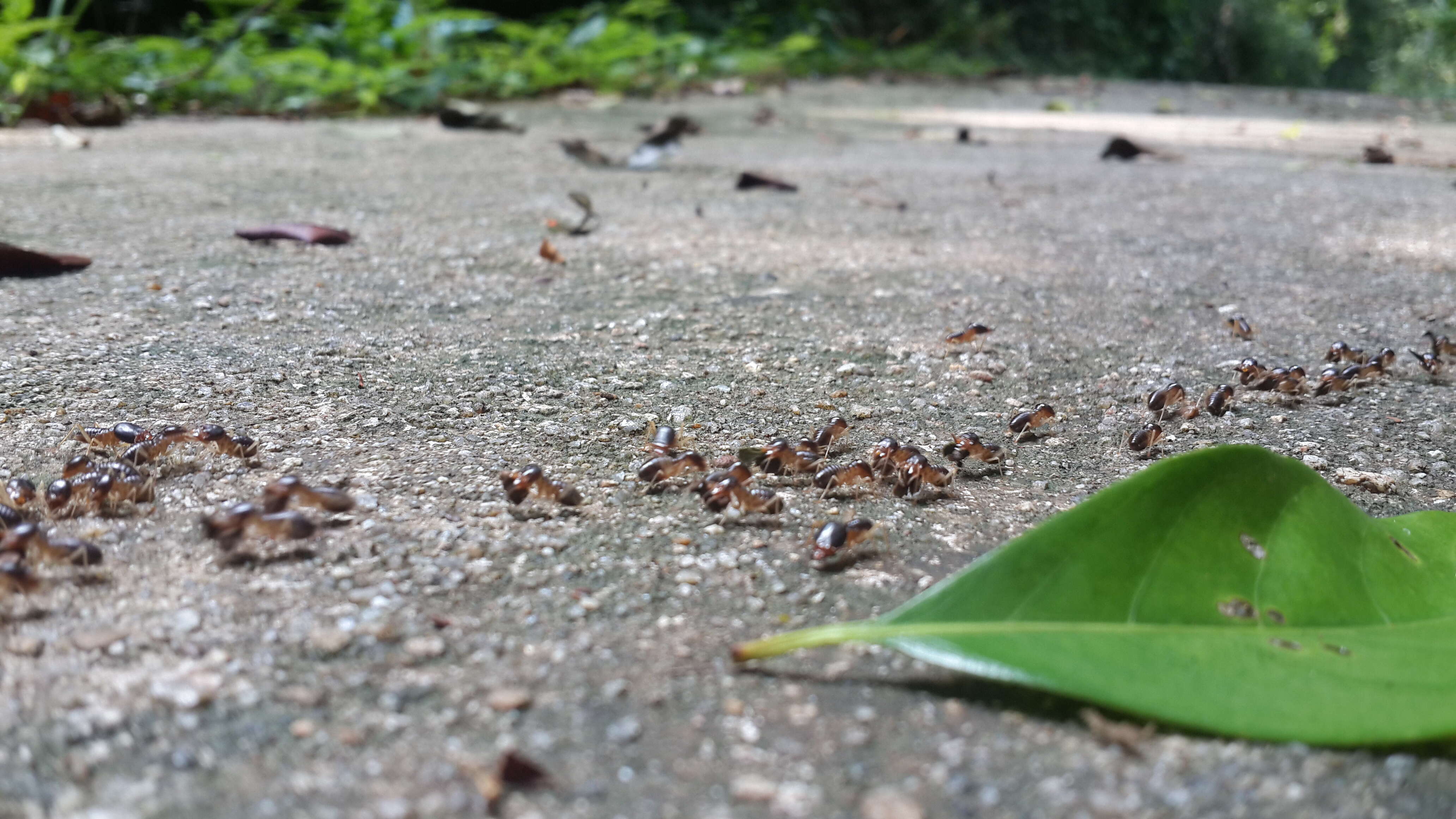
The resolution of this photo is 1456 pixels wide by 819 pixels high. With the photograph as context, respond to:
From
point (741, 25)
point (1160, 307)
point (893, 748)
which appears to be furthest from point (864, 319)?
point (741, 25)

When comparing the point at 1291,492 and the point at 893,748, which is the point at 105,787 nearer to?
the point at 893,748

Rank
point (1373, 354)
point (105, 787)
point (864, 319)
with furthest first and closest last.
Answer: point (864, 319) → point (1373, 354) → point (105, 787)

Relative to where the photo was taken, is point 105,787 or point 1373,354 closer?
point 105,787

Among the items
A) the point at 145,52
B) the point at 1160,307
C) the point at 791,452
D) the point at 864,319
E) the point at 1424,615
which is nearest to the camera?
the point at 1424,615

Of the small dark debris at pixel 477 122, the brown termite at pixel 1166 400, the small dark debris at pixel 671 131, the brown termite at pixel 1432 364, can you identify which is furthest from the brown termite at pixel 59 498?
the small dark debris at pixel 477 122

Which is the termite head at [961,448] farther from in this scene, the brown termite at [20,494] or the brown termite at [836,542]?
the brown termite at [20,494]

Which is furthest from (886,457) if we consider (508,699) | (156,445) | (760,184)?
(760,184)
